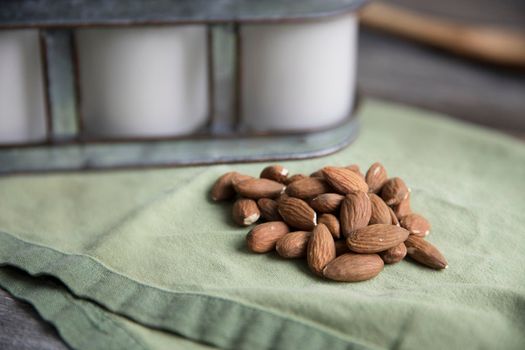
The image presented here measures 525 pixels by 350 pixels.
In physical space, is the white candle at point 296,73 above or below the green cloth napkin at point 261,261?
above

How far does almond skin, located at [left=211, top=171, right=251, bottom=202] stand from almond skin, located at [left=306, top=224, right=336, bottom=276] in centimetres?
15

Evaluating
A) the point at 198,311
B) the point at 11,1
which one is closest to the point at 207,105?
the point at 11,1

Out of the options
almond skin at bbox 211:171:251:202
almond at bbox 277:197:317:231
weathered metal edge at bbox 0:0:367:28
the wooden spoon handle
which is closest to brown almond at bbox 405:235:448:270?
almond at bbox 277:197:317:231

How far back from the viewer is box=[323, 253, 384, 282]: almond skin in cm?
82

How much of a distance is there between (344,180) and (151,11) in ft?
1.01

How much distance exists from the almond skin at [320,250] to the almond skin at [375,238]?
0.8 inches

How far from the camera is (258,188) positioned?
934 mm

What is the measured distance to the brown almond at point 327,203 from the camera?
35.0 inches

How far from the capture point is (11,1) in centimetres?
97

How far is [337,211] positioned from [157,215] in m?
0.20

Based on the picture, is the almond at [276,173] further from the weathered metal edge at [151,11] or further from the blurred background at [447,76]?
the blurred background at [447,76]

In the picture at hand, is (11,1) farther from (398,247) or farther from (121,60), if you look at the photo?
(398,247)

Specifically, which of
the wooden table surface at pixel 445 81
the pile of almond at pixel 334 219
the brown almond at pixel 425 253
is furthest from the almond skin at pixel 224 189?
the wooden table surface at pixel 445 81

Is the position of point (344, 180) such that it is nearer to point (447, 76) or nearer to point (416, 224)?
point (416, 224)
